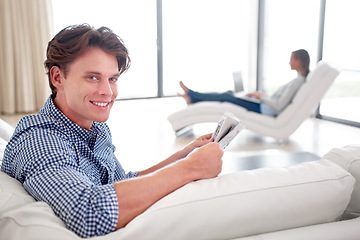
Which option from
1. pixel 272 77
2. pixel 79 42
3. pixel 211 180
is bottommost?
pixel 272 77

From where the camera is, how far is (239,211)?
0.78m

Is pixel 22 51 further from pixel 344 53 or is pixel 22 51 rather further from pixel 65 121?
pixel 65 121

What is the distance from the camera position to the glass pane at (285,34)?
238 inches

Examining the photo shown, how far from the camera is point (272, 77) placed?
7266 millimetres

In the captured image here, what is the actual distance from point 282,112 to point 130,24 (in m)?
3.89

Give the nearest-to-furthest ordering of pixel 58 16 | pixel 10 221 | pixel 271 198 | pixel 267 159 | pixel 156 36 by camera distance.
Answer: pixel 10 221, pixel 271 198, pixel 267 159, pixel 58 16, pixel 156 36

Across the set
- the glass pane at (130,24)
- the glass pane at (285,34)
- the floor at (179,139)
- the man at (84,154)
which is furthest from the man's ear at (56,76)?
the glass pane at (130,24)

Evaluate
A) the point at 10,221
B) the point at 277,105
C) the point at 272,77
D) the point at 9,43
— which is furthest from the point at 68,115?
the point at 272,77

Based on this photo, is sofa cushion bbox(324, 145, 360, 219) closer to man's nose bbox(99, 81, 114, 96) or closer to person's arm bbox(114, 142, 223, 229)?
person's arm bbox(114, 142, 223, 229)

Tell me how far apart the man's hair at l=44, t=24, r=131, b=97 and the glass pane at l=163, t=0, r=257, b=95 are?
6116 mm

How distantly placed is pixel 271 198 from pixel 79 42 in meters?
0.72

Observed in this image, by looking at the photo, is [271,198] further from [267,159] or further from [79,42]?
[267,159]

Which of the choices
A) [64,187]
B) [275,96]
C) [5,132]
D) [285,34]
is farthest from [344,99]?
[64,187]

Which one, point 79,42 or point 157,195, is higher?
point 79,42
